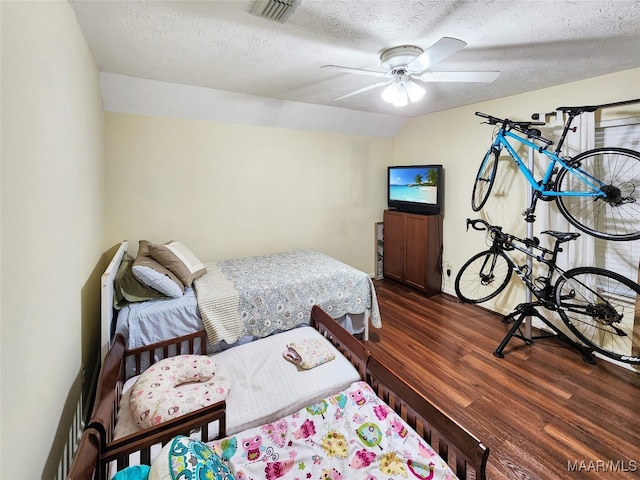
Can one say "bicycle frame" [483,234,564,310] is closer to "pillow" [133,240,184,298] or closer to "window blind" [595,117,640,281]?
"window blind" [595,117,640,281]

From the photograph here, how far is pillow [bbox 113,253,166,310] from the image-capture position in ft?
7.43

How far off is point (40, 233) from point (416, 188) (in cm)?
402

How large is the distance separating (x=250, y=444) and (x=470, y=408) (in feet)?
5.24

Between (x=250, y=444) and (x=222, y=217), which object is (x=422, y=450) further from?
(x=222, y=217)

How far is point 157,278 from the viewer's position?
7.60 feet

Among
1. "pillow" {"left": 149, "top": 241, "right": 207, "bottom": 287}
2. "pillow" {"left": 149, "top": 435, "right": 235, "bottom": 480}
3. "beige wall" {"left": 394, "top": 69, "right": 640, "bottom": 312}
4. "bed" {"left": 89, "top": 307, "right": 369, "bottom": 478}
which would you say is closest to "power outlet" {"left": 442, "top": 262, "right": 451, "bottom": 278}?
"beige wall" {"left": 394, "top": 69, "right": 640, "bottom": 312}

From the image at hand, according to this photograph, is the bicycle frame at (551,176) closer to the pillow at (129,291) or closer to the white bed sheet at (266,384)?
the white bed sheet at (266,384)

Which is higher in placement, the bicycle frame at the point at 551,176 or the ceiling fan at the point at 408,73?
the ceiling fan at the point at 408,73

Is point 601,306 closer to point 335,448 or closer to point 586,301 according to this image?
point 586,301

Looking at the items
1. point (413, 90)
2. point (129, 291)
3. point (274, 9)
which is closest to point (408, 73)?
point (413, 90)

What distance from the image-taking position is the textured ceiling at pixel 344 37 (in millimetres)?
1654

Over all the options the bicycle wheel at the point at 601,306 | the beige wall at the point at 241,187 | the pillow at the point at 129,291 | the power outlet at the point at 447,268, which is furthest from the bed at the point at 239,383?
the power outlet at the point at 447,268

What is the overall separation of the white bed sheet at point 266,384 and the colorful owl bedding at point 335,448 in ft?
0.51

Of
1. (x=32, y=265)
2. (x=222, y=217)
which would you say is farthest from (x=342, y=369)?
(x=222, y=217)
